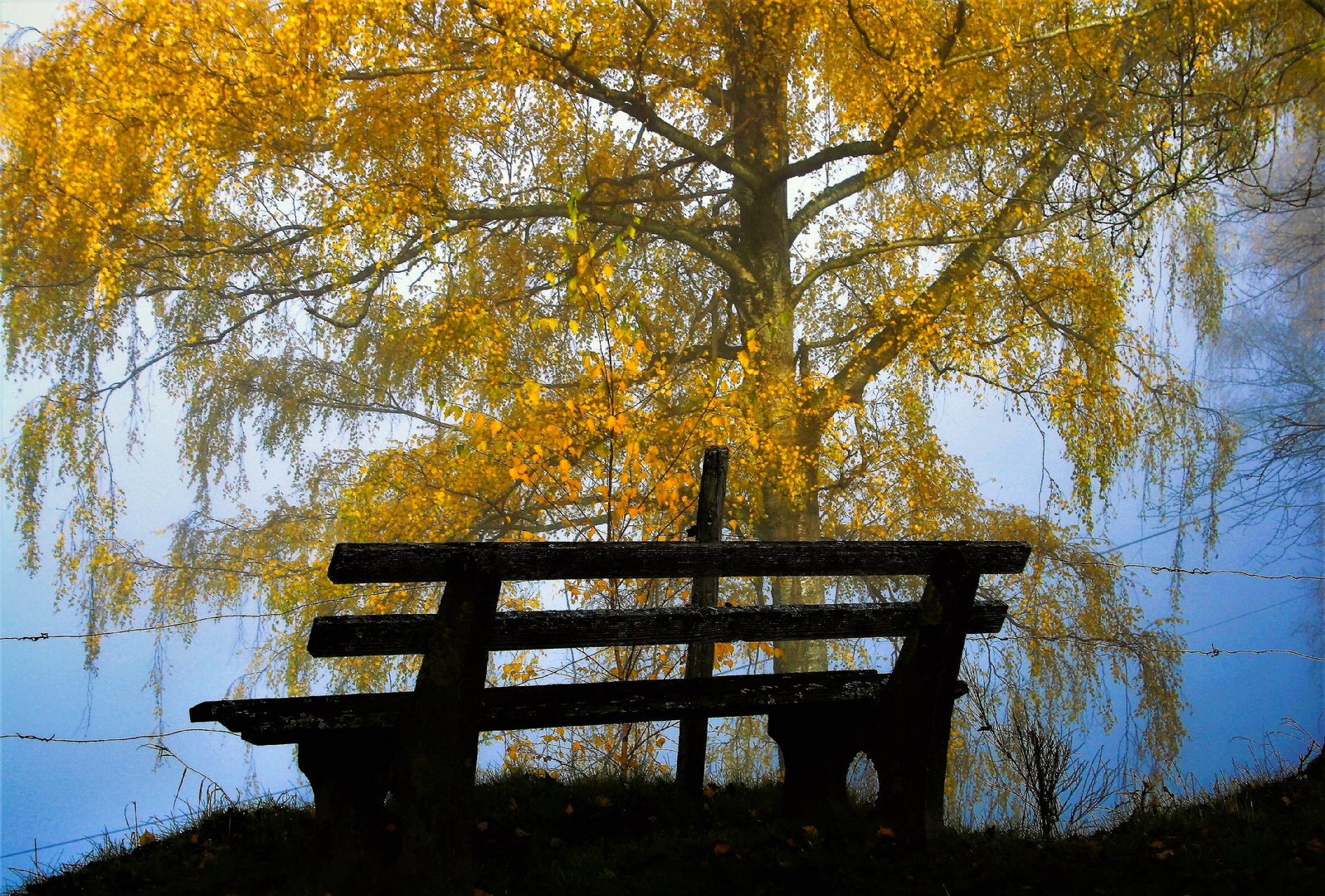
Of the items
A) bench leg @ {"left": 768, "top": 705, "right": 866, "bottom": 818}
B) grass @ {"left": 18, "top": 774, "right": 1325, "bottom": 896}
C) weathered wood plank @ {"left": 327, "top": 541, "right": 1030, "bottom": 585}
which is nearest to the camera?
weathered wood plank @ {"left": 327, "top": 541, "right": 1030, "bottom": 585}

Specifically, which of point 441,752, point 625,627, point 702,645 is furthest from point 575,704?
point 702,645

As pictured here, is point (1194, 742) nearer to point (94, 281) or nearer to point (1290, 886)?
point (1290, 886)

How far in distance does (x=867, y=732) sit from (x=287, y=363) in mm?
10262

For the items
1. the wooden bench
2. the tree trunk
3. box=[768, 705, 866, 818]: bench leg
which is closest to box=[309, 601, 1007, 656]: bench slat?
the wooden bench

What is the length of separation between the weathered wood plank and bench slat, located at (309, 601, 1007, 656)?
0.44 feet

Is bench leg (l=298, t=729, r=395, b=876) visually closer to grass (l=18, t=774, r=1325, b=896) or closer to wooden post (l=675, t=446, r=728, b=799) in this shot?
grass (l=18, t=774, r=1325, b=896)

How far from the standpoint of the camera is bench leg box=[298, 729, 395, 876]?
111 inches

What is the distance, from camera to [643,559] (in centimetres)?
294

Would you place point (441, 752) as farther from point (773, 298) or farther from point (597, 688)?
point (773, 298)

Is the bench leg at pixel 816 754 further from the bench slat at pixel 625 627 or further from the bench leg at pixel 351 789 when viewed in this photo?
the bench leg at pixel 351 789

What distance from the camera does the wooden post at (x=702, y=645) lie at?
389 centimetres

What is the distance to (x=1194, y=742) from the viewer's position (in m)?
10.5

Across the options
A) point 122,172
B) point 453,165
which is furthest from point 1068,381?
point 122,172

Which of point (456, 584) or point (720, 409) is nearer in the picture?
point (456, 584)
